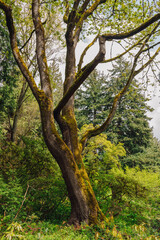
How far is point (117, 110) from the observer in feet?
53.5

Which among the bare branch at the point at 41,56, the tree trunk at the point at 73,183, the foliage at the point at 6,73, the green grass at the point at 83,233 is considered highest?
the foliage at the point at 6,73

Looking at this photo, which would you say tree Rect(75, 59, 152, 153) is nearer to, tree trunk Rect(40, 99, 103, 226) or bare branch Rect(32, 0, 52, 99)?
bare branch Rect(32, 0, 52, 99)

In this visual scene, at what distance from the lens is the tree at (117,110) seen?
15.0 m

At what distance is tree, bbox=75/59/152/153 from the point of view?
592 inches

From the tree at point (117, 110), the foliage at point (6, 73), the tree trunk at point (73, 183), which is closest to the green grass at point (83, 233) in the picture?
the tree trunk at point (73, 183)

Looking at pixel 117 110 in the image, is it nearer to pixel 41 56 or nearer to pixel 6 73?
pixel 6 73

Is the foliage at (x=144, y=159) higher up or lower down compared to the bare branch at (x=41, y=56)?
higher up

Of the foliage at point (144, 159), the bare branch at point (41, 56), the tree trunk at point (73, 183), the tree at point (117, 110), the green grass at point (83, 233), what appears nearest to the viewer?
the green grass at point (83, 233)

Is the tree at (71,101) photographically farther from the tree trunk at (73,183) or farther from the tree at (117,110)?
the tree at (117,110)

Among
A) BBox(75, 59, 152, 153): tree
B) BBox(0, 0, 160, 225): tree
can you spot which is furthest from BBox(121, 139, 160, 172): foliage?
BBox(0, 0, 160, 225): tree

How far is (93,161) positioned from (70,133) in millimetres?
1803

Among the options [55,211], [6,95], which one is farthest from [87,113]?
[55,211]

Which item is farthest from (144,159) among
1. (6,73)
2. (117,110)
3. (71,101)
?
(6,73)

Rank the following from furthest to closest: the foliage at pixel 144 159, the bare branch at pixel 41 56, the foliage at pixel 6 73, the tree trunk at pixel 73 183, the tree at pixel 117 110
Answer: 1. the tree at pixel 117 110
2. the foliage at pixel 144 159
3. the foliage at pixel 6 73
4. the bare branch at pixel 41 56
5. the tree trunk at pixel 73 183
